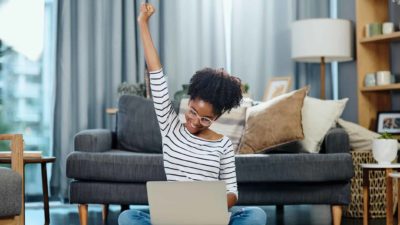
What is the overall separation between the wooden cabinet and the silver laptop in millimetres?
3107

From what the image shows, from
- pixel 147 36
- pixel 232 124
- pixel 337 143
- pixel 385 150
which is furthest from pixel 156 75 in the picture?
pixel 232 124

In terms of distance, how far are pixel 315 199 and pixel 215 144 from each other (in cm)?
162

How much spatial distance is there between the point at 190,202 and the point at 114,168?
171 centimetres

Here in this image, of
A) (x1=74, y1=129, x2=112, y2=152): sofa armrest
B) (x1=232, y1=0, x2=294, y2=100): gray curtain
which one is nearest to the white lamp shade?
(x1=232, y1=0, x2=294, y2=100): gray curtain

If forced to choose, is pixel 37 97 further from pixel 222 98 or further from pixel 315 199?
pixel 222 98

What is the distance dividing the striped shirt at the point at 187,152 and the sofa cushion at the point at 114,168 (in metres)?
1.43

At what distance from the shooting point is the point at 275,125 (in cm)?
354

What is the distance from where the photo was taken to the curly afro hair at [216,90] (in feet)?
5.91

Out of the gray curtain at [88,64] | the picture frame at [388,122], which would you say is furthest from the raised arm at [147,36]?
the gray curtain at [88,64]

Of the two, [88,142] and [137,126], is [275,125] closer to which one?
[137,126]

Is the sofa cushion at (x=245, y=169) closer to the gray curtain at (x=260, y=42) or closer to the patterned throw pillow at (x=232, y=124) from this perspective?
the patterned throw pillow at (x=232, y=124)

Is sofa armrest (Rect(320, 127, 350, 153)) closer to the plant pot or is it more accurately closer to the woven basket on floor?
the plant pot

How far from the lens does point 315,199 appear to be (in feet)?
10.9

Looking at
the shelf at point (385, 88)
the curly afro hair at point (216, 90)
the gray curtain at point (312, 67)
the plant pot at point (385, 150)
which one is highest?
the gray curtain at point (312, 67)
